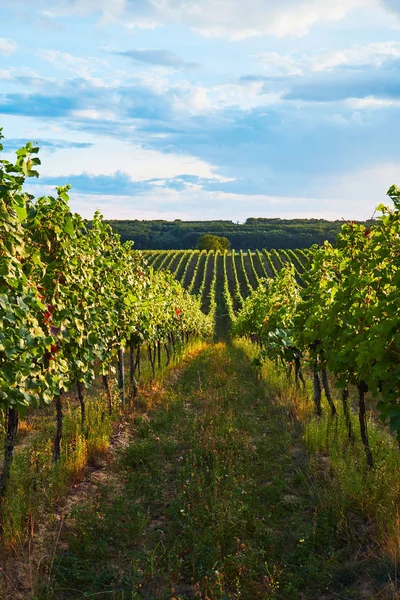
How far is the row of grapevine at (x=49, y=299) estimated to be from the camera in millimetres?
4469

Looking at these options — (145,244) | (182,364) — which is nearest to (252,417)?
(182,364)

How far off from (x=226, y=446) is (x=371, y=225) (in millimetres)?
4354

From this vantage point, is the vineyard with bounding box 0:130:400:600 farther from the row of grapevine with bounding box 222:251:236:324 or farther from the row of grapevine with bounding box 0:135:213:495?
the row of grapevine with bounding box 222:251:236:324

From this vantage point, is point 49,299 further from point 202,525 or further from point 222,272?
point 222,272

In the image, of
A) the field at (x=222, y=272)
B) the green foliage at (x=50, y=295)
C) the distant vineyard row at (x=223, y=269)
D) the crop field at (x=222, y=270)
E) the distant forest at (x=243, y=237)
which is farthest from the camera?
the distant forest at (x=243, y=237)

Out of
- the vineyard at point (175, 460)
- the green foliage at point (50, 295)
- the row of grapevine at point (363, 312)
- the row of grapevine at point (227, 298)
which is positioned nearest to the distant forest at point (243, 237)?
the row of grapevine at point (227, 298)

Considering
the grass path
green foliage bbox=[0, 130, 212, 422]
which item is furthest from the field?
the grass path

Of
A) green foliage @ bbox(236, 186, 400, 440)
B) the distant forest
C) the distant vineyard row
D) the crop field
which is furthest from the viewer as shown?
the distant forest

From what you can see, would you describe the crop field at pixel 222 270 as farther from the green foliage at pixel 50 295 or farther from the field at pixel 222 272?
the green foliage at pixel 50 295

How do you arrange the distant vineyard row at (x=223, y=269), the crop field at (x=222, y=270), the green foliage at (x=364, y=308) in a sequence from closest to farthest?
the green foliage at (x=364, y=308)
the crop field at (x=222, y=270)
the distant vineyard row at (x=223, y=269)

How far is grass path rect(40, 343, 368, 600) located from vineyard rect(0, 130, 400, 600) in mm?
24

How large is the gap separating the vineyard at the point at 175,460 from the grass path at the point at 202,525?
0.02 meters

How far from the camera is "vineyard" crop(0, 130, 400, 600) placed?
4.53m

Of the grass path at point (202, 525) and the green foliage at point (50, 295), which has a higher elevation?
the green foliage at point (50, 295)
